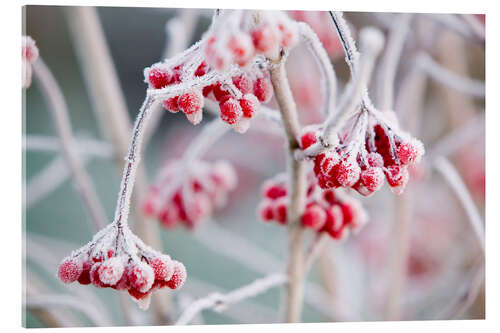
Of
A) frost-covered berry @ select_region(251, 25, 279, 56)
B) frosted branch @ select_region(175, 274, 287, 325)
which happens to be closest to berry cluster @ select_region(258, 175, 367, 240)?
frosted branch @ select_region(175, 274, 287, 325)

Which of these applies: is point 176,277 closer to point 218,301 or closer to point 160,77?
point 218,301

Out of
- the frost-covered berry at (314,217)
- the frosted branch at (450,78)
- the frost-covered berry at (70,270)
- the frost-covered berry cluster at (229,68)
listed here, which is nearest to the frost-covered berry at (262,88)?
the frost-covered berry cluster at (229,68)

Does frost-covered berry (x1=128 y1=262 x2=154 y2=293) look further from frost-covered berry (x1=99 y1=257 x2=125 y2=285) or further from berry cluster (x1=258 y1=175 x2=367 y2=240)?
berry cluster (x1=258 y1=175 x2=367 y2=240)

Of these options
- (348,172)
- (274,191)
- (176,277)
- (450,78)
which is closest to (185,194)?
(274,191)

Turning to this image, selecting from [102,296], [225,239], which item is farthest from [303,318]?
[102,296]

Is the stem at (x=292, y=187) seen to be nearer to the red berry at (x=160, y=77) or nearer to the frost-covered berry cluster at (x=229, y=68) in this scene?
the frost-covered berry cluster at (x=229, y=68)

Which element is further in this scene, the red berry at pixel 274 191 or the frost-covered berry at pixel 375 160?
the red berry at pixel 274 191

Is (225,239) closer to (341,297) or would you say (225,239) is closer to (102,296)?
(341,297)
